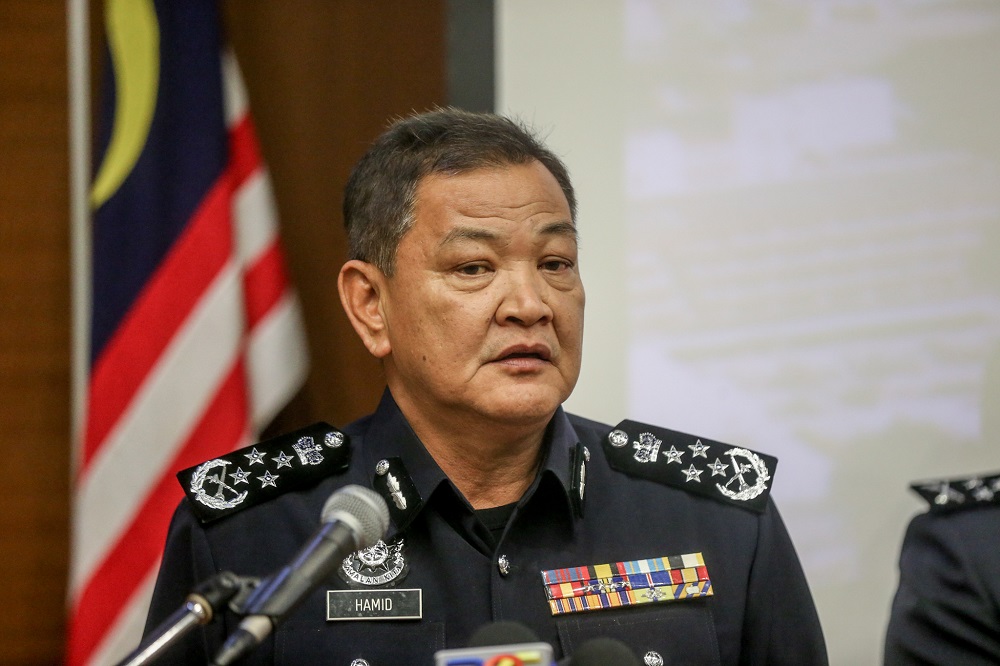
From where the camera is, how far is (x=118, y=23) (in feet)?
9.23

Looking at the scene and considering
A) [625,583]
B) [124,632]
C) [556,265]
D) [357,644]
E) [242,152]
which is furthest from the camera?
[242,152]

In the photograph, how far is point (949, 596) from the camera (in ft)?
5.78

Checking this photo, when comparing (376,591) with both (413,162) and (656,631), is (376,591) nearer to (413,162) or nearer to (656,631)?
(656,631)

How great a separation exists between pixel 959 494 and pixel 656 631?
1.90ft

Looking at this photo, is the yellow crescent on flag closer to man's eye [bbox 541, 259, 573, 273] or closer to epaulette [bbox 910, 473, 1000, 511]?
man's eye [bbox 541, 259, 573, 273]

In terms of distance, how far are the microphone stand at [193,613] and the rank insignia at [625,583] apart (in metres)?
0.68

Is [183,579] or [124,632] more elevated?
[183,579]

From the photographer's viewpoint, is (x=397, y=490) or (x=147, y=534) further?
(x=147, y=534)

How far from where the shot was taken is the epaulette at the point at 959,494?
187 cm

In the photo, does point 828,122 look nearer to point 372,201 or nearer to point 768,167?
point 768,167

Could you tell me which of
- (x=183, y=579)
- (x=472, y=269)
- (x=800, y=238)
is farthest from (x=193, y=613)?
(x=800, y=238)

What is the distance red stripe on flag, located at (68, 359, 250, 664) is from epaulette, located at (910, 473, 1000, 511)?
66.4 inches

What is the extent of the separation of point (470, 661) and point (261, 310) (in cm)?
193

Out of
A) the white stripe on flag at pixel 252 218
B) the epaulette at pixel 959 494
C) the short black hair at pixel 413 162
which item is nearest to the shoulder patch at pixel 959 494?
the epaulette at pixel 959 494
